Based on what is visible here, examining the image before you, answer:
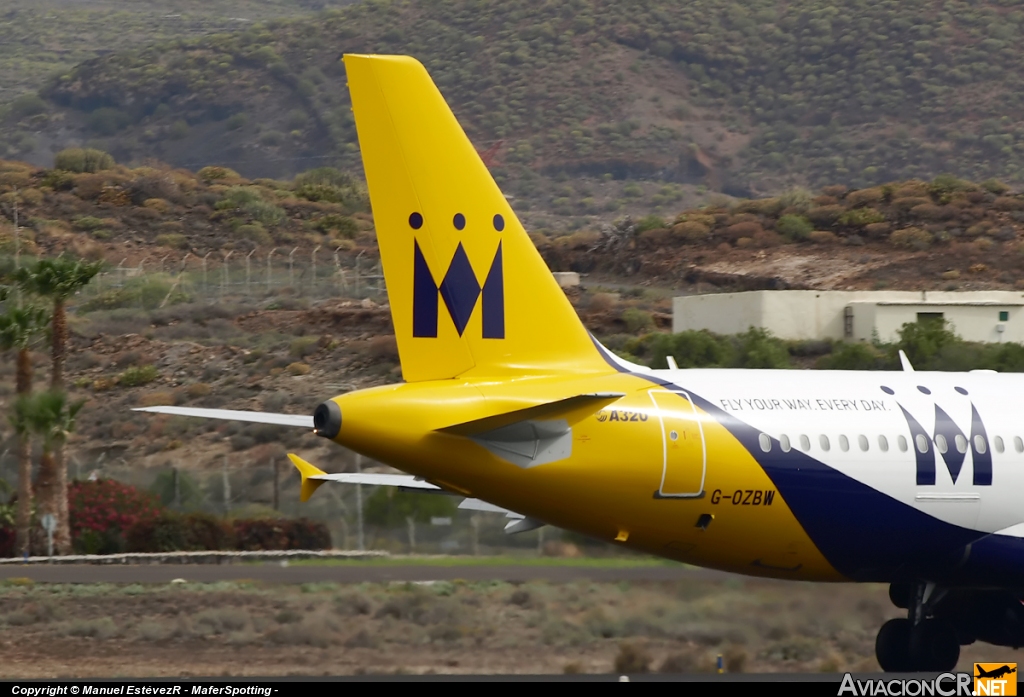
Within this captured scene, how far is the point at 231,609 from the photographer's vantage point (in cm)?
2758

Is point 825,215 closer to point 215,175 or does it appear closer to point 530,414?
point 215,175

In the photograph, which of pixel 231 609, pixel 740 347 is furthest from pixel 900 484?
pixel 740 347

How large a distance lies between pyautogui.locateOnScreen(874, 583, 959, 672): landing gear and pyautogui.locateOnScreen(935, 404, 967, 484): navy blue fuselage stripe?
2027 millimetres

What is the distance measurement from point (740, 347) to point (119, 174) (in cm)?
5672

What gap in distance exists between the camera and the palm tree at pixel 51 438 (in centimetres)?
4081

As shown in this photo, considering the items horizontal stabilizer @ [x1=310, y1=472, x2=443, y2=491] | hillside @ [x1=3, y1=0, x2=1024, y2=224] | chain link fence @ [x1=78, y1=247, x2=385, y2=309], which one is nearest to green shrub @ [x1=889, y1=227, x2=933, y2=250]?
chain link fence @ [x1=78, y1=247, x2=385, y2=309]

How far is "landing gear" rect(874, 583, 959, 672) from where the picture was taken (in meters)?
22.8

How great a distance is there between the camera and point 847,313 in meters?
61.2

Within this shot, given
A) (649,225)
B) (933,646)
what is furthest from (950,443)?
(649,225)

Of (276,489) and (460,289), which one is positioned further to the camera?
(276,489)

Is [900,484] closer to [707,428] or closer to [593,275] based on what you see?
[707,428]

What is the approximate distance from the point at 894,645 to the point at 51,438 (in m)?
26.9

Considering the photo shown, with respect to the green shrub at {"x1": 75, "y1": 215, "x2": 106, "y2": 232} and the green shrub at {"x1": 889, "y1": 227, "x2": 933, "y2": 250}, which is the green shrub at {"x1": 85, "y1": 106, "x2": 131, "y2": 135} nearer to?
the green shrub at {"x1": 75, "y1": 215, "x2": 106, "y2": 232}

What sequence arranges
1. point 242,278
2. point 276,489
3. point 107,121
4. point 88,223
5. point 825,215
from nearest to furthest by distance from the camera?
1. point 276,489
2. point 242,278
3. point 825,215
4. point 88,223
5. point 107,121
